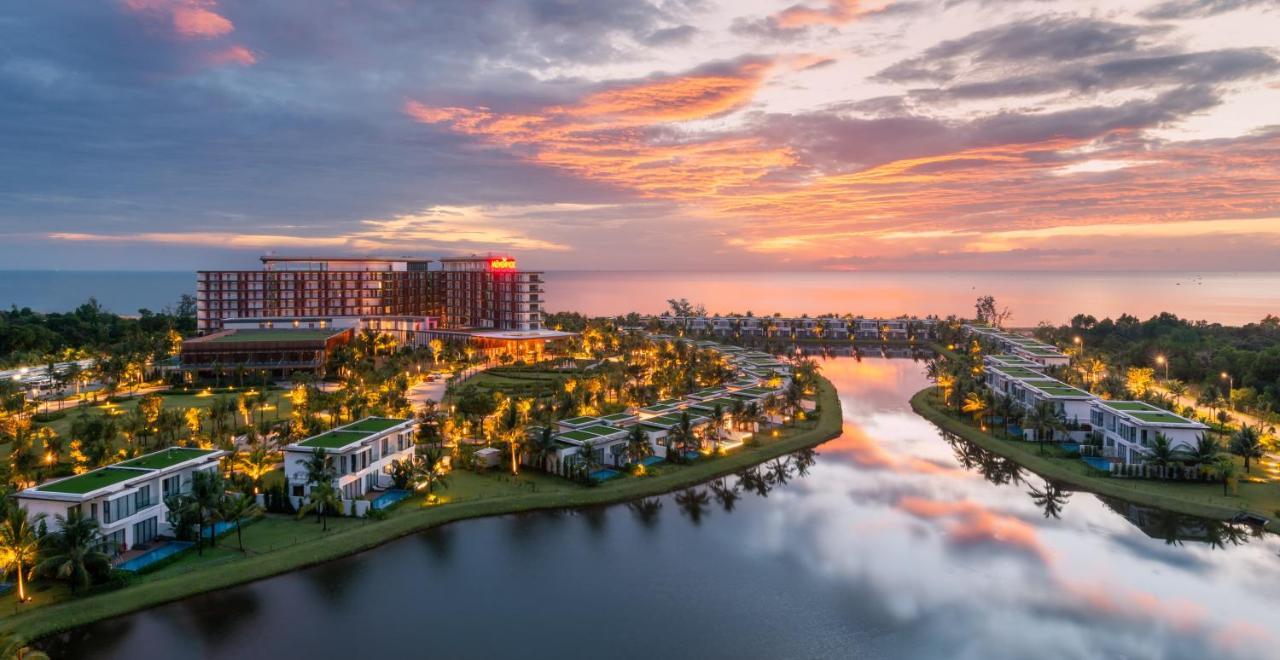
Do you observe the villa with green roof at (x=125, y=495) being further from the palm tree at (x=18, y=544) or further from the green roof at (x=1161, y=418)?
the green roof at (x=1161, y=418)

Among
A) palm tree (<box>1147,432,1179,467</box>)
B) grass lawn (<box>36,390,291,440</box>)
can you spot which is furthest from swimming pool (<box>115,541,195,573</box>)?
palm tree (<box>1147,432,1179,467</box>)

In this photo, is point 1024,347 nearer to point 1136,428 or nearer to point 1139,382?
point 1139,382

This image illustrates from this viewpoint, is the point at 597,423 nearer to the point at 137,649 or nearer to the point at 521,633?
the point at 521,633

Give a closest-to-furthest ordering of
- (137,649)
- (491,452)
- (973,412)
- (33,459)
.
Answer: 1. (137,649)
2. (33,459)
3. (491,452)
4. (973,412)

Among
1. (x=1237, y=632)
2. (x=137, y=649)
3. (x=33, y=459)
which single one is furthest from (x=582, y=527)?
(x=33, y=459)

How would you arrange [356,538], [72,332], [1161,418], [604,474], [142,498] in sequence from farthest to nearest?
[72,332] < [1161,418] < [604,474] < [356,538] < [142,498]

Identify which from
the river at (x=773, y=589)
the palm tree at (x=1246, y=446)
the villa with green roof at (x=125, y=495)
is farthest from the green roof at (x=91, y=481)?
the palm tree at (x=1246, y=446)

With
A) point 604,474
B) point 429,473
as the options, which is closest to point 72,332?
point 429,473
